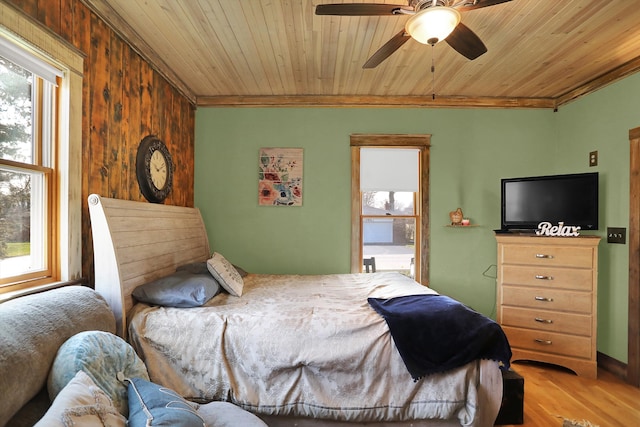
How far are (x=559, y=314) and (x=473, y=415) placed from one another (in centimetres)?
178

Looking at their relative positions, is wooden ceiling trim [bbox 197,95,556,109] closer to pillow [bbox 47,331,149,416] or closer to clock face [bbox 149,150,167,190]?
clock face [bbox 149,150,167,190]

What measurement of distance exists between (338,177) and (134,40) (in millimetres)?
2311

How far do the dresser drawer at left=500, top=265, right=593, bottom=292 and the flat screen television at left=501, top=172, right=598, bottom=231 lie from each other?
1.58 ft

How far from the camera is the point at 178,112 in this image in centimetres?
336

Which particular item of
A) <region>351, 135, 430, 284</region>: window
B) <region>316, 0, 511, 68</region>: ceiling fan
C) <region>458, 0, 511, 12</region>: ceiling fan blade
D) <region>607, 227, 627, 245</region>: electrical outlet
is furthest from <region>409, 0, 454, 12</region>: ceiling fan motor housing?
<region>607, 227, 627, 245</region>: electrical outlet

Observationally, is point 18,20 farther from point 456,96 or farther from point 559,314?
point 559,314

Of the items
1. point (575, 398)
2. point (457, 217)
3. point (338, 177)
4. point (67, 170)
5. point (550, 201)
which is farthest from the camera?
point (338, 177)

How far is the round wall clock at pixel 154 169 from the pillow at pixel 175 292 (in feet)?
2.99

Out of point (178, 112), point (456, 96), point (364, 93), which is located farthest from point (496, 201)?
point (178, 112)

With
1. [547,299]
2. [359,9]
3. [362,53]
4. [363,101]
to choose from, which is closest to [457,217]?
[547,299]

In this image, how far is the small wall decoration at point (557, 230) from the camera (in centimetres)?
296

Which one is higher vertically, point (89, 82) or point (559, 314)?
point (89, 82)

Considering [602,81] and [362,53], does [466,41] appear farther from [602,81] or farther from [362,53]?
[602,81]

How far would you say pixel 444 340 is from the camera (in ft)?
5.99
